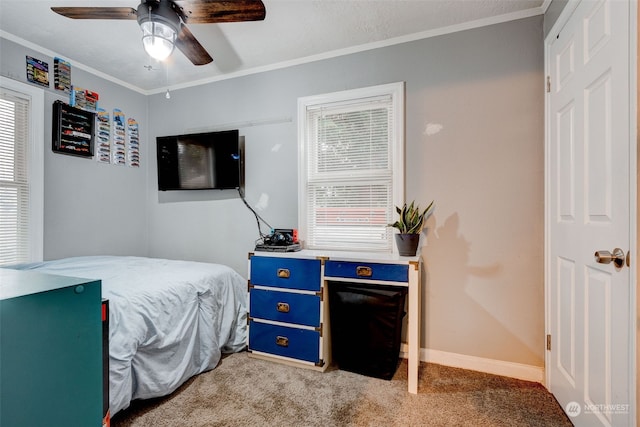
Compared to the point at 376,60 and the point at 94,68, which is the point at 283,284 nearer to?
the point at 376,60

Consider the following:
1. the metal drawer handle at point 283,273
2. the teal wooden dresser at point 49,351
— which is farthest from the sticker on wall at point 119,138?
the teal wooden dresser at point 49,351

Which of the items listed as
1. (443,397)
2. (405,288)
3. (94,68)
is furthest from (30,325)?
(94,68)

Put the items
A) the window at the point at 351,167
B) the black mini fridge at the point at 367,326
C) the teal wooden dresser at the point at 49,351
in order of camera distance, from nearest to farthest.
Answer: the teal wooden dresser at the point at 49,351 → the black mini fridge at the point at 367,326 → the window at the point at 351,167

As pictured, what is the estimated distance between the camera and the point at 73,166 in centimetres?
277

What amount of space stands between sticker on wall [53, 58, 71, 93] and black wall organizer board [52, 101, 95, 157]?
0.16 meters

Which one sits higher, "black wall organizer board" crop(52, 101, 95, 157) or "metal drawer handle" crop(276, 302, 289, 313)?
"black wall organizer board" crop(52, 101, 95, 157)

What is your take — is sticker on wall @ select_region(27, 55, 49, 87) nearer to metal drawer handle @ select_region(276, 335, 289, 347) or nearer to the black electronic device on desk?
the black electronic device on desk

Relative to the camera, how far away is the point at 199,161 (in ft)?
9.87

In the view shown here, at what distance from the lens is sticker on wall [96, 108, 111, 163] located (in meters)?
2.94

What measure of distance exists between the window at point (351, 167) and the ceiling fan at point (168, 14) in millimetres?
1155

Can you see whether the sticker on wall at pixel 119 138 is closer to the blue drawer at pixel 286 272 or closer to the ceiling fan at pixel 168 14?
the ceiling fan at pixel 168 14

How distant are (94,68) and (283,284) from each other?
9.06ft

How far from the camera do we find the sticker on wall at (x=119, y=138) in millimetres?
3086

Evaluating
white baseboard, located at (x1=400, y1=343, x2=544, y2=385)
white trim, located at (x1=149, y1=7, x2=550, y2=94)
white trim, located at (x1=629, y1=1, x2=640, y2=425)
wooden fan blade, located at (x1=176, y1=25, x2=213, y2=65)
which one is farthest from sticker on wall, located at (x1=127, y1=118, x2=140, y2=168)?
white trim, located at (x1=629, y1=1, x2=640, y2=425)
